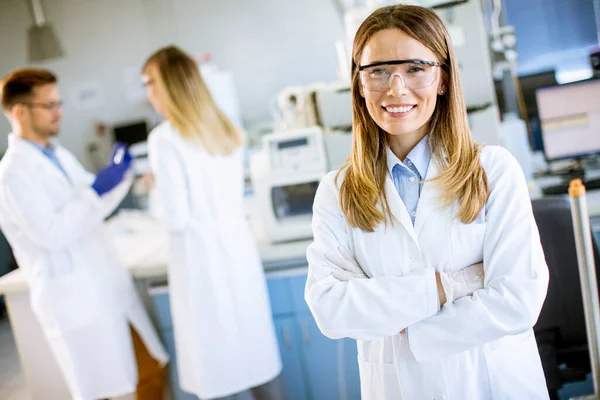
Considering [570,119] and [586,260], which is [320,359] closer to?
[570,119]

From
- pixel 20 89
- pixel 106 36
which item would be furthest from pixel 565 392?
pixel 106 36

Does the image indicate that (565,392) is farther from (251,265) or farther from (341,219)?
(341,219)

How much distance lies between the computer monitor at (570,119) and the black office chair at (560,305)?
0.77 meters

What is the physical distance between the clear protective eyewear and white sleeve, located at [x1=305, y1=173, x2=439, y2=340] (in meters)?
0.35

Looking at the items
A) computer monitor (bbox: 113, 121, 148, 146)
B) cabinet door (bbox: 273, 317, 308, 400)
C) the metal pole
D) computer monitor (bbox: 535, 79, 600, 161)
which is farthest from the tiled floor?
computer monitor (bbox: 535, 79, 600, 161)

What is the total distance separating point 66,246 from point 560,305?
164 cm

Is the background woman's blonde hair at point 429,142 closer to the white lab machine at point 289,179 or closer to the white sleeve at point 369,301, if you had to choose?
the white sleeve at point 369,301

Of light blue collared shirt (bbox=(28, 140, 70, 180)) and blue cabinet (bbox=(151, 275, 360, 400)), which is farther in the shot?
blue cabinet (bbox=(151, 275, 360, 400))

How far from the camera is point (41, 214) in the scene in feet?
5.92

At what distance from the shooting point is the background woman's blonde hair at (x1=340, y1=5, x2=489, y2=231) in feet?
3.29

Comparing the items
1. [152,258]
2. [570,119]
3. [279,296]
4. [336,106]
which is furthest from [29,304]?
[570,119]

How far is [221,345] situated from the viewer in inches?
77.6

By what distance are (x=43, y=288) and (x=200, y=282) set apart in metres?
0.55

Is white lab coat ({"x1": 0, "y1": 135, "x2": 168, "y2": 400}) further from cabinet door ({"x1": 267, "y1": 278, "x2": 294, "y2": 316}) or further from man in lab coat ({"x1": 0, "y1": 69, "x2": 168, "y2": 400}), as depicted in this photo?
cabinet door ({"x1": 267, "y1": 278, "x2": 294, "y2": 316})
